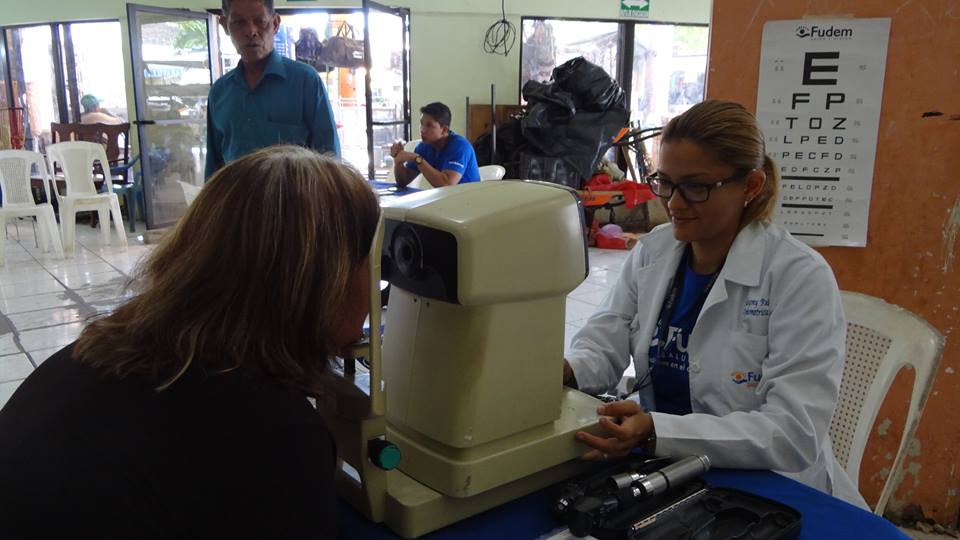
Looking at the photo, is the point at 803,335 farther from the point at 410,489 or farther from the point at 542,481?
the point at 410,489

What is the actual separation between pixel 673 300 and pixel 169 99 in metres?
6.06

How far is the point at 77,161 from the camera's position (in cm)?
600

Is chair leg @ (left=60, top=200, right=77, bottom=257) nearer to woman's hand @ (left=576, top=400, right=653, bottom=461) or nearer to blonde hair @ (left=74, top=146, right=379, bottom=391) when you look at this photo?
blonde hair @ (left=74, top=146, right=379, bottom=391)

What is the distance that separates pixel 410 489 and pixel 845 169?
1.59 meters

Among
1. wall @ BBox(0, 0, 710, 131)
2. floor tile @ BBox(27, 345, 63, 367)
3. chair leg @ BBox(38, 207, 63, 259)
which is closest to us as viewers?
floor tile @ BBox(27, 345, 63, 367)

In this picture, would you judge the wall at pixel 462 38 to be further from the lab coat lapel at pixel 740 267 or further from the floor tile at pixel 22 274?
the lab coat lapel at pixel 740 267

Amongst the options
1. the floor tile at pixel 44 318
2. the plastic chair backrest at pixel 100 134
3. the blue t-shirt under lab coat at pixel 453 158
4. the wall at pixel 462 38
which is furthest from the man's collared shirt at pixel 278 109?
the plastic chair backrest at pixel 100 134

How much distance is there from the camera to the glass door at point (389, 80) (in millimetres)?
6484

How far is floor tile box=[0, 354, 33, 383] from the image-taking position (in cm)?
301

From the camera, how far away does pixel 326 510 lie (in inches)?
29.8

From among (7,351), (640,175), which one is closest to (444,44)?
(640,175)

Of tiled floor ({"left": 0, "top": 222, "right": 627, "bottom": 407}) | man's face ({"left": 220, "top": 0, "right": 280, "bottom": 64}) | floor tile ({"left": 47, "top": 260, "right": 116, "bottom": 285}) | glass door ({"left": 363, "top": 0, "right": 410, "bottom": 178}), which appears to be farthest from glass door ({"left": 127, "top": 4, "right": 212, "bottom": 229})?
man's face ({"left": 220, "top": 0, "right": 280, "bottom": 64})

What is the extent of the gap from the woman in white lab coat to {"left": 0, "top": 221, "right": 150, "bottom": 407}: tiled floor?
6.49 ft

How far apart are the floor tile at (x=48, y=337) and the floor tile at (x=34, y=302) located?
1.59 feet
